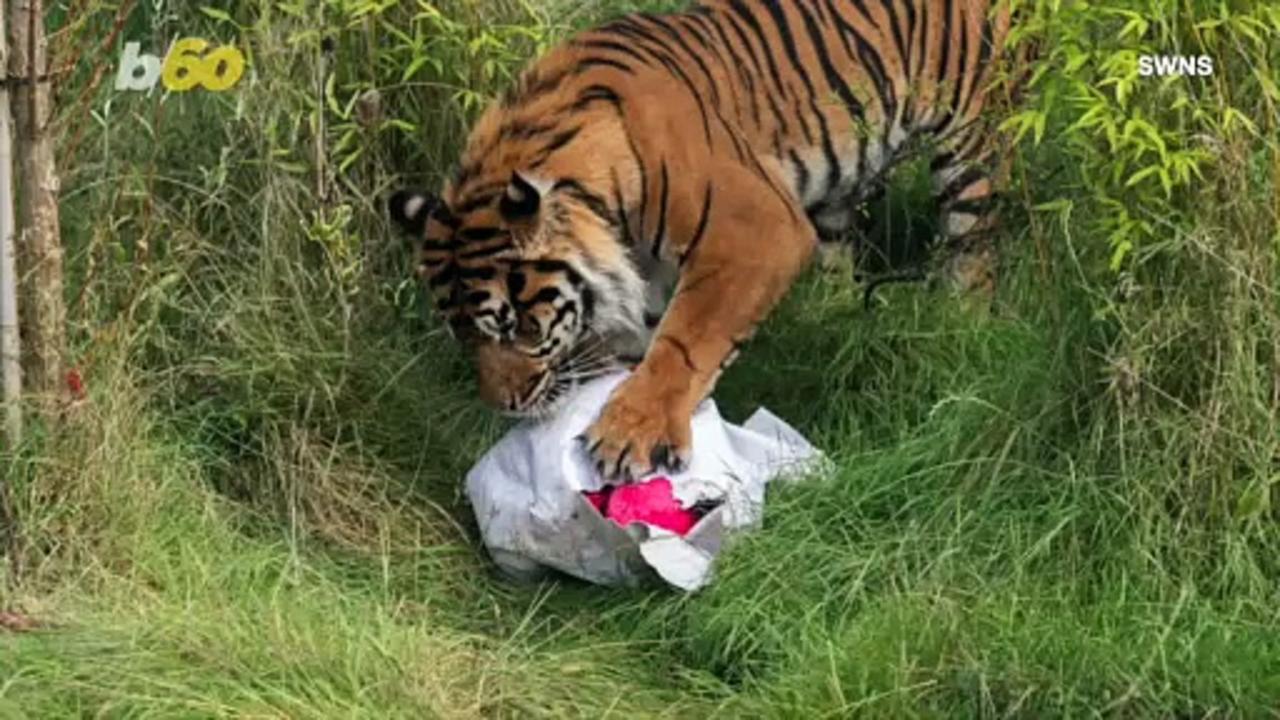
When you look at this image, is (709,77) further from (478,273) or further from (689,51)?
(478,273)

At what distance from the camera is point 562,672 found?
4531 millimetres

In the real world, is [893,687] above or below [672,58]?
below

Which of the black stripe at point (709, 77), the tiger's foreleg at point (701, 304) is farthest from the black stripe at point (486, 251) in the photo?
the black stripe at point (709, 77)

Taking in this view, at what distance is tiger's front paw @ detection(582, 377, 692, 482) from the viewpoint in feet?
16.4

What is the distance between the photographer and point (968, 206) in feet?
19.1

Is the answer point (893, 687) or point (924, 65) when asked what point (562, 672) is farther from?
point (924, 65)

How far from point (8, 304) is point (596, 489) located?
1272mm

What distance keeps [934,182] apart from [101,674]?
8.94 ft

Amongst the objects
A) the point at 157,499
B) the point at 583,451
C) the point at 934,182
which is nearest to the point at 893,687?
the point at 583,451

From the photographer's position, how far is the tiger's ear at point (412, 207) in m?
5.34

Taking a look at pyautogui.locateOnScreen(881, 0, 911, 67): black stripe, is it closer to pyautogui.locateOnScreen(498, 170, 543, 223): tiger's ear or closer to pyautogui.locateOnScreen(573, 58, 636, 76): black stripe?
pyautogui.locateOnScreen(573, 58, 636, 76): black stripe

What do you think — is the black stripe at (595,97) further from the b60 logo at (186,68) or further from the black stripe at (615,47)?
the b60 logo at (186,68)

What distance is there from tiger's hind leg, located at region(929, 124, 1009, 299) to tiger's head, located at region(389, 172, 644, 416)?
79 cm

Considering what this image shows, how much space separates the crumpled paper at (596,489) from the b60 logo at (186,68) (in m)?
1.01
